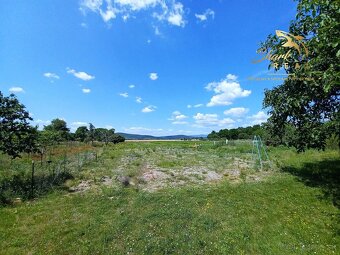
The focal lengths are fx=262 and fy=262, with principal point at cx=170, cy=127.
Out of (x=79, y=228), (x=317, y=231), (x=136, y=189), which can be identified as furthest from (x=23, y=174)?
(x=317, y=231)

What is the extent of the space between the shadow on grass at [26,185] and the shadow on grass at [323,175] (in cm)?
1341

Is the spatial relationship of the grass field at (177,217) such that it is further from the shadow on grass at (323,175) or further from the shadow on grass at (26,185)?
the shadow on grass at (26,185)

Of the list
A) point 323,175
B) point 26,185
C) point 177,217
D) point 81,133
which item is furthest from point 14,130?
point 81,133

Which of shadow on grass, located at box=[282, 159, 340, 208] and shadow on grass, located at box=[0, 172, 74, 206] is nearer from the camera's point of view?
shadow on grass, located at box=[0, 172, 74, 206]

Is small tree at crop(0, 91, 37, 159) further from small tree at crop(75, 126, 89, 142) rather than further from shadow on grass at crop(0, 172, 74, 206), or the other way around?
small tree at crop(75, 126, 89, 142)

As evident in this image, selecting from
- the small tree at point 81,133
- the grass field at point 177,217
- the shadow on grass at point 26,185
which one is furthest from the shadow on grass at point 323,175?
the small tree at point 81,133

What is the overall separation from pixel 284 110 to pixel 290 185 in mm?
4153

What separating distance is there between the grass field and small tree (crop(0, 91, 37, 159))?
117 inches

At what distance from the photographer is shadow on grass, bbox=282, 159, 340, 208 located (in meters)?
13.0

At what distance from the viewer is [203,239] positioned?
813cm

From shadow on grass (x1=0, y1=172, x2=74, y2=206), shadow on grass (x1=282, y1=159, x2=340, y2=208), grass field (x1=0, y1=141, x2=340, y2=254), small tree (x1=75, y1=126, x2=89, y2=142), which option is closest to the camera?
grass field (x1=0, y1=141, x2=340, y2=254)

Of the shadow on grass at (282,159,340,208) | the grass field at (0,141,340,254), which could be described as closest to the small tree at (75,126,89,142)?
the shadow on grass at (282,159,340,208)

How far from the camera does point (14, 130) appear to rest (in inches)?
536

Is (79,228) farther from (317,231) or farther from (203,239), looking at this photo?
(317,231)
